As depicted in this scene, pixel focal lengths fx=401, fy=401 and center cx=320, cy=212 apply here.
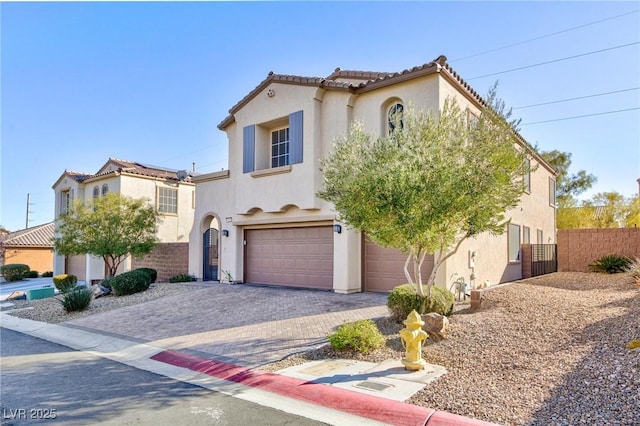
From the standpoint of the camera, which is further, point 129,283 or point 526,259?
point 526,259

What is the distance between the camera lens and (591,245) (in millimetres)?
18453

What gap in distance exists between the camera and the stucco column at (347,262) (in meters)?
13.7

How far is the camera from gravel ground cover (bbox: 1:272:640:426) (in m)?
4.56

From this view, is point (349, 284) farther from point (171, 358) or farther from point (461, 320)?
point (171, 358)

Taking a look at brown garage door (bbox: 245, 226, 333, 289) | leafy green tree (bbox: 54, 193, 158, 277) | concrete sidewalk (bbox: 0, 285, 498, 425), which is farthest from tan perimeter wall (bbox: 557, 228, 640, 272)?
leafy green tree (bbox: 54, 193, 158, 277)

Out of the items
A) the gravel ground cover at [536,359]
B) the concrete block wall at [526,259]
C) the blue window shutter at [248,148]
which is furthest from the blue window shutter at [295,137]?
the concrete block wall at [526,259]

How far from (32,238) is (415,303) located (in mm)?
42205

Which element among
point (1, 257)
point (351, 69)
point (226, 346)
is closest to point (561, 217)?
point (351, 69)

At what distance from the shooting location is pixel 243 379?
20.7 ft

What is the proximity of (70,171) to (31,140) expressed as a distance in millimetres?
9778

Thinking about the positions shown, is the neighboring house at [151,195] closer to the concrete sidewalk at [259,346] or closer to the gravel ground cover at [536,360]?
the concrete sidewalk at [259,346]

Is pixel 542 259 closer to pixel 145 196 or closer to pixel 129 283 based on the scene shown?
pixel 129 283

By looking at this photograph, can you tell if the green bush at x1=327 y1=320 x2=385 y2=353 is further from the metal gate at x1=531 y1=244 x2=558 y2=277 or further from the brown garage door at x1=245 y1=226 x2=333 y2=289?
the metal gate at x1=531 y1=244 x2=558 y2=277

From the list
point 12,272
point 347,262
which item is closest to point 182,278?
point 347,262
